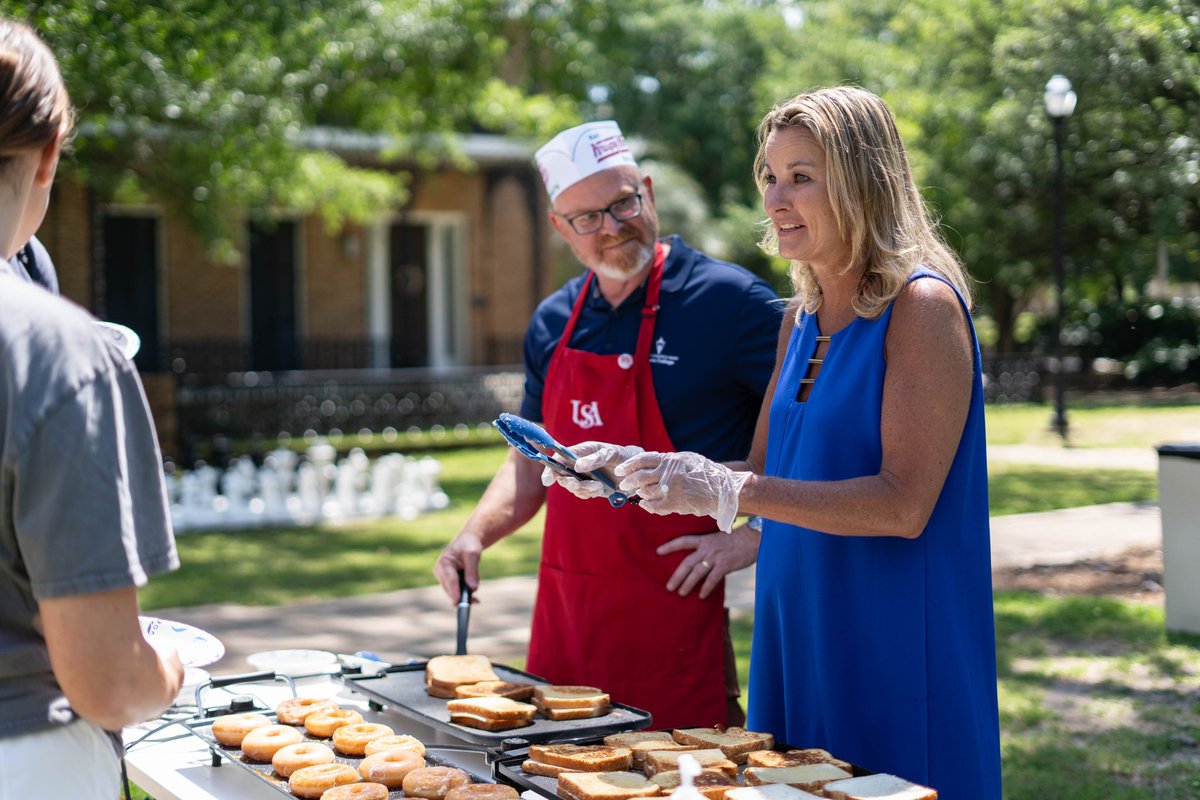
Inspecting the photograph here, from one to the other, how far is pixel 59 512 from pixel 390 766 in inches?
36.7

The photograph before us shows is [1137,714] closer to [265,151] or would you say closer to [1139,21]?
[1139,21]

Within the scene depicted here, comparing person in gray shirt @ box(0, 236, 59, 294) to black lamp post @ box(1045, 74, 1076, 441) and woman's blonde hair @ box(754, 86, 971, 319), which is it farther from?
black lamp post @ box(1045, 74, 1076, 441)

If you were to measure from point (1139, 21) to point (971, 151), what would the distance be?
18.1ft

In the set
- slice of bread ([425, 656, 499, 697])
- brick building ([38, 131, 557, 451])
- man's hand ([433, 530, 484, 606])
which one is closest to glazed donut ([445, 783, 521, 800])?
slice of bread ([425, 656, 499, 697])

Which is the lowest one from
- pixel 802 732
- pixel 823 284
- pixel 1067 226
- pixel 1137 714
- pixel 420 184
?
pixel 1137 714

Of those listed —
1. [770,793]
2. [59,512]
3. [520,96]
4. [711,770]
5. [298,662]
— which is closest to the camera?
[59,512]

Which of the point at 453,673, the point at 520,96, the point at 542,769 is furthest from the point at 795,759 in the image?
the point at 520,96

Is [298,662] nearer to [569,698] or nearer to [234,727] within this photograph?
[234,727]

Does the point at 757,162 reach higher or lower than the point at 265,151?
lower

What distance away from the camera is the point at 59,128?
1.47 m

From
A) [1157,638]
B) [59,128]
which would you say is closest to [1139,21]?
[1157,638]

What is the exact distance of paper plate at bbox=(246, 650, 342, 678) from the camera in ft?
9.83

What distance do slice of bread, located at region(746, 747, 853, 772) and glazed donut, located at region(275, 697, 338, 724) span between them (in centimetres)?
93

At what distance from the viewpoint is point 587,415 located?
300 centimetres
